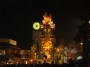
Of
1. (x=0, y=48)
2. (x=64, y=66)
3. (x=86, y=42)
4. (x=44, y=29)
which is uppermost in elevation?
(x=44, y=29)

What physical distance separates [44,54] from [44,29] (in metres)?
5.72

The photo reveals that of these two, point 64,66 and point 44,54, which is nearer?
point 64,66

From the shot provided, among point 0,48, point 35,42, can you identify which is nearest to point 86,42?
point 0,48

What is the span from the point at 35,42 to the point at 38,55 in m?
4.62

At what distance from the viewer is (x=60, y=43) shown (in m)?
69.1

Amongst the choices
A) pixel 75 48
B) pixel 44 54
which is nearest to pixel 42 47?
pixel 44 54

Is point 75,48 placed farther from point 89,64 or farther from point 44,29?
point 89,64

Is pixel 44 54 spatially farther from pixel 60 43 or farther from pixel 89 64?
pixel 89 64

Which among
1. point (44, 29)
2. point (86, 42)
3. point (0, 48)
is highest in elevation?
point (44, 29)

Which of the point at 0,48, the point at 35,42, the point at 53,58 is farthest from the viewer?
the point at 35,42

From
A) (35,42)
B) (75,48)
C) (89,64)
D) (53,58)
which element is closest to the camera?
(89,64)

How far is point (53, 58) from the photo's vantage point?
6259cm

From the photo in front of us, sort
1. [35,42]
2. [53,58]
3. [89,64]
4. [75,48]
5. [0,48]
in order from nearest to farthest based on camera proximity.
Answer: [89,64] → [0,48] → [53,58] → [35,42] → [75,48]

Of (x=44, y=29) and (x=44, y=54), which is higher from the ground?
(x=44, y=29)
